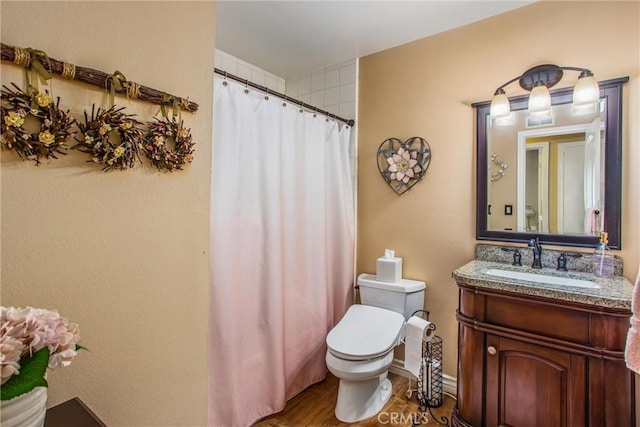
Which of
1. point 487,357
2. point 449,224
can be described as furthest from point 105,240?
point 449,224

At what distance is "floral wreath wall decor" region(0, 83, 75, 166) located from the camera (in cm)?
69

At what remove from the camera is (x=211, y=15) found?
44.5 inches

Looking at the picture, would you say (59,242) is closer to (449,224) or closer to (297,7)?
(297,7)

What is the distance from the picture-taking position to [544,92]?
5.64 ft

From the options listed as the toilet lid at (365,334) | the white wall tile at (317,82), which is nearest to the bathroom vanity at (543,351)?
the toilet lid at (365,334)

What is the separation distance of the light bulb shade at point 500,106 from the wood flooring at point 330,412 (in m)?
1.75

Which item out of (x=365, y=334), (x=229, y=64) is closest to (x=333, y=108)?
(x=229, y=64)

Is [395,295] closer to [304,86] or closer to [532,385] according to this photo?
[532,385]

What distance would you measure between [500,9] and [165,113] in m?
1.98

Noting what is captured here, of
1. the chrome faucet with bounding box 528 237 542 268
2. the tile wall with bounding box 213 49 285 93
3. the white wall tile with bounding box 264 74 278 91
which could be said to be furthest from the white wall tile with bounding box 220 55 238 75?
the chrome faucet with bounding box 528 237 542 268

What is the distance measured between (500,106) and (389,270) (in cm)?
119

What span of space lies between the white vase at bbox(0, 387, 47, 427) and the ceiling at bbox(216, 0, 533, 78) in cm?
197

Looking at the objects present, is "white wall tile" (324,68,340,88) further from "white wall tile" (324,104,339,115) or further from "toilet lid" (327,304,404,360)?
"toilet lid" (327,304,404,360)

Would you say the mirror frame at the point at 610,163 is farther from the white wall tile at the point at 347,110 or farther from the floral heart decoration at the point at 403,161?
the white wall tile at the point at 347,110
